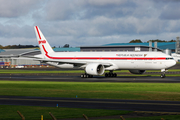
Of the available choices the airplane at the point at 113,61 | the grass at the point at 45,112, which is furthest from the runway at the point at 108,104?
the airplane at the point at 113,61

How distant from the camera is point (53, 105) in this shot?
25250mm

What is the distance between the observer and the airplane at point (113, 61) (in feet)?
189

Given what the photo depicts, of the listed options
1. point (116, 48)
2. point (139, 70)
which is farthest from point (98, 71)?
point (116, 48)

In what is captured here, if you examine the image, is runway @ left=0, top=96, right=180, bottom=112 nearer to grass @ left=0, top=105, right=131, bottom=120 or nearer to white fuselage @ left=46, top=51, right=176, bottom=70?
grass @ left=0, top=105, right=131, bottom=120

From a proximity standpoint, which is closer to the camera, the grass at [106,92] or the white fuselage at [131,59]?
the grass at [106,92]

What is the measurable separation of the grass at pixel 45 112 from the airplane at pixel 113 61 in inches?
1334

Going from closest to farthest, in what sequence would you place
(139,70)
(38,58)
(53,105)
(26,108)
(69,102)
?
1. (26,108)
2. (53,105)
3. (69,102)
4. (139,70)
5. (38,58)

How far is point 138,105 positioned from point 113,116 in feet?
17.0

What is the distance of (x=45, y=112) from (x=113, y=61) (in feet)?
130

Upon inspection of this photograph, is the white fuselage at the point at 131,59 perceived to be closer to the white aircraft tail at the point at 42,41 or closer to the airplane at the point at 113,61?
the airplane at the point at 113,61

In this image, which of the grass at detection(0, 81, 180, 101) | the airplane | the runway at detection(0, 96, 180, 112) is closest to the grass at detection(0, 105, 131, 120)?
the runway at detection(0, 96, 180, 112)

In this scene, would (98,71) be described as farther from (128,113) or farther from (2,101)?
(128,113)

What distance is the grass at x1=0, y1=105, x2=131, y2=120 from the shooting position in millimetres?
20289

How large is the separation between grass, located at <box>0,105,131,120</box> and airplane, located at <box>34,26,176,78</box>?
33.9 m
